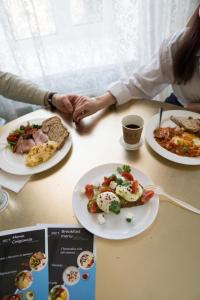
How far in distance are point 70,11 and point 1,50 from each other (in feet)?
1.77

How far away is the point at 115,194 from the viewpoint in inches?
28.9

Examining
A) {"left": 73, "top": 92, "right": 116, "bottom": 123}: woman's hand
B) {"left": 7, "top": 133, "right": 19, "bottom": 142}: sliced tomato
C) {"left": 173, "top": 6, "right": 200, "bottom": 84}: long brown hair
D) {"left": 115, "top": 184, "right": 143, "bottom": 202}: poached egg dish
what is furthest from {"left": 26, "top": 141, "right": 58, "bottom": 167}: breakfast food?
{"left": 173, "top": 6, "right": 200, "bottom": 84}: long brown hair

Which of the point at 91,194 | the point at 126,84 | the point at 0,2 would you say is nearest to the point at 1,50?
the point at 0,2

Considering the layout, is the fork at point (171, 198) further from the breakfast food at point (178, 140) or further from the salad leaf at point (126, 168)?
the breakfast food at point (178, 140)

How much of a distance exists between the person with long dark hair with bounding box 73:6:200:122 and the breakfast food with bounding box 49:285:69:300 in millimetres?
688

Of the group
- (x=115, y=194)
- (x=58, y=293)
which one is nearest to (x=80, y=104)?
(x=115, y=194)

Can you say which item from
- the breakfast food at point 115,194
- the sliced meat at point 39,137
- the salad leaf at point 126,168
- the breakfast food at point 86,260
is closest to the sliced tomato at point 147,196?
the breakfast food at point 115,194

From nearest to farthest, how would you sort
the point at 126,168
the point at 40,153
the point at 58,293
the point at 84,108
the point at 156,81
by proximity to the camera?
the point at 58,293 → the point at 126,168 → the point at 40,153 → the point at 84,108 → the point at 156,81

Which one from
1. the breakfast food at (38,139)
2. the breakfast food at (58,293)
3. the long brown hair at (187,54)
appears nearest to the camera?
the breakfast food at (58,293)

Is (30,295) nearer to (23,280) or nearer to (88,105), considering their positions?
(23,280)

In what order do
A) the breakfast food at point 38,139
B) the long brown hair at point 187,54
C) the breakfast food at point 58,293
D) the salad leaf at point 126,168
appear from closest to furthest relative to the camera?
the breakfast food at point 58,293, the salad leaf at point 126,168, the breakfast food at point 38,139, the long brown hair at point 187,54

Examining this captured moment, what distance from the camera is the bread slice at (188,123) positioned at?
942 millimetres

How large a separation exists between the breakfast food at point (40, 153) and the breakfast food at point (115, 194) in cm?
23

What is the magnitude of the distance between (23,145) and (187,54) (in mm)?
848
